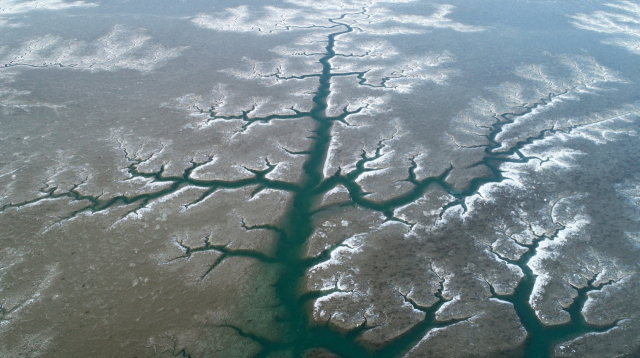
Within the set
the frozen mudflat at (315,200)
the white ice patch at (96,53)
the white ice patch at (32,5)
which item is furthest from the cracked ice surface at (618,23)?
the white ice patch at (32,5)

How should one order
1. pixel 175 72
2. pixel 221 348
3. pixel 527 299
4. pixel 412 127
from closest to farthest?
pixel 221 348 < pixel 527 299 < pixel 412 127 < pixel 175 72

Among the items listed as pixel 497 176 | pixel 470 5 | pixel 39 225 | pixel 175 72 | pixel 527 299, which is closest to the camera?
pixel 527 299

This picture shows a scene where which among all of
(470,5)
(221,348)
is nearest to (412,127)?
(221,348)

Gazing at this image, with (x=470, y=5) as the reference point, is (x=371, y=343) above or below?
below

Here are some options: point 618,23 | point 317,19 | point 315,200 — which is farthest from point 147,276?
point 618,23

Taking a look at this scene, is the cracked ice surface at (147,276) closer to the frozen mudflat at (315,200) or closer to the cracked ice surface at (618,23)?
the frozen mudflat at (315,200)

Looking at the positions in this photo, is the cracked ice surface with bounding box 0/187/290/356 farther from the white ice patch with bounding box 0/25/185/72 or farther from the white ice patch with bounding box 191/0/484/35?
the white ice patch with bounding box 191/0/484/35

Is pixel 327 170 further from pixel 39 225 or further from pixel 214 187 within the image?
pixel 39 225

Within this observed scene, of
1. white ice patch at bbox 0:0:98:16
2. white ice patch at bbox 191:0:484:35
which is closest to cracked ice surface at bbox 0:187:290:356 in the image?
white ice patch at bbox 191:0:484:35

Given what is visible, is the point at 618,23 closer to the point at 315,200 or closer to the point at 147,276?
the point at 315,200
